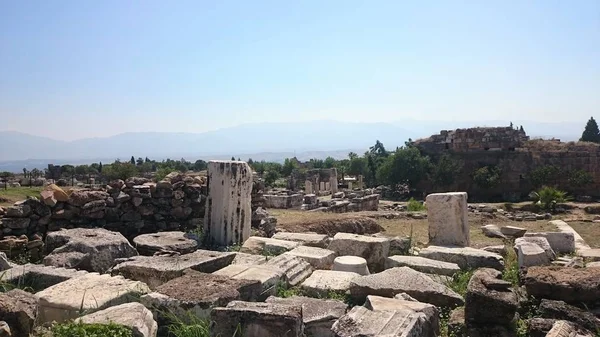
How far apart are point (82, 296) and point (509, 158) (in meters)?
38.1

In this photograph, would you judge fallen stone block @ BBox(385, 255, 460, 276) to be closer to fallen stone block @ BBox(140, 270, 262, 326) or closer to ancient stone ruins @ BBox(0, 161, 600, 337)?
ancient stone ruins @ BBox(0, 161, 600, 337)

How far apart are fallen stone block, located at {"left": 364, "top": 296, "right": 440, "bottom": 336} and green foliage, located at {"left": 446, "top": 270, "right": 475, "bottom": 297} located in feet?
4.25

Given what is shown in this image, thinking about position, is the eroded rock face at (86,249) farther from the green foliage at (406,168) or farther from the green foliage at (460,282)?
the green foliage at (406,168)

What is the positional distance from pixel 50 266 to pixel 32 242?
73.8 inches

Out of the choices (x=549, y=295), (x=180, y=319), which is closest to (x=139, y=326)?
(x=180, y=319)

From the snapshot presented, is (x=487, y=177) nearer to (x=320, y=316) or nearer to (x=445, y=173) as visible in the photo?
(x=445, y=173)

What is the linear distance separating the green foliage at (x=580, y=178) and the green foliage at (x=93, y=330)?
119ft

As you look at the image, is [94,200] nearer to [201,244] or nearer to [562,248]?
[201,244]

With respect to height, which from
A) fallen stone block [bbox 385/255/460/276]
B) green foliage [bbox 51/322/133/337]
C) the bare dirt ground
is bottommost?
the bare dirt ground

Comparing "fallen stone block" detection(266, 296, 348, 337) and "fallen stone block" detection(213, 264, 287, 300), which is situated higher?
"fallen stone block" detection(213, 264, 287, 300)

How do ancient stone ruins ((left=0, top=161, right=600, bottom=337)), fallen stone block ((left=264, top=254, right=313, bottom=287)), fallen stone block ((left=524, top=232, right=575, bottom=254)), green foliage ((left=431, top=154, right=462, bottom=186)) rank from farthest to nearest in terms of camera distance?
green foliage ((left=431, top=154, right=462, bottom=186)), fallen stone block ((left=524, top=232, right=575, bottom=254)), fallen stone block ((left=264, top=254, right=313, bottom=287)), ancient stone ruins ((left=0, top=161, right=600, bottom=337))

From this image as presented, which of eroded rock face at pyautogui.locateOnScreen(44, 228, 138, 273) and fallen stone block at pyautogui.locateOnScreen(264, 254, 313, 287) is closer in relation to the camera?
fallen stone block at pyautogui.locateOnScreen(264, 254, 313, 287)

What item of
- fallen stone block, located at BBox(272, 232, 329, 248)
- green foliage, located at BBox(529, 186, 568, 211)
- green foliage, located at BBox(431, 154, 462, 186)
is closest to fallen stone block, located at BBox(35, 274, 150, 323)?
fallen stone block, located at BBox(272, 232, 329, 248)

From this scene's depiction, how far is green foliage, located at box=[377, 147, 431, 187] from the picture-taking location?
37594 mm
